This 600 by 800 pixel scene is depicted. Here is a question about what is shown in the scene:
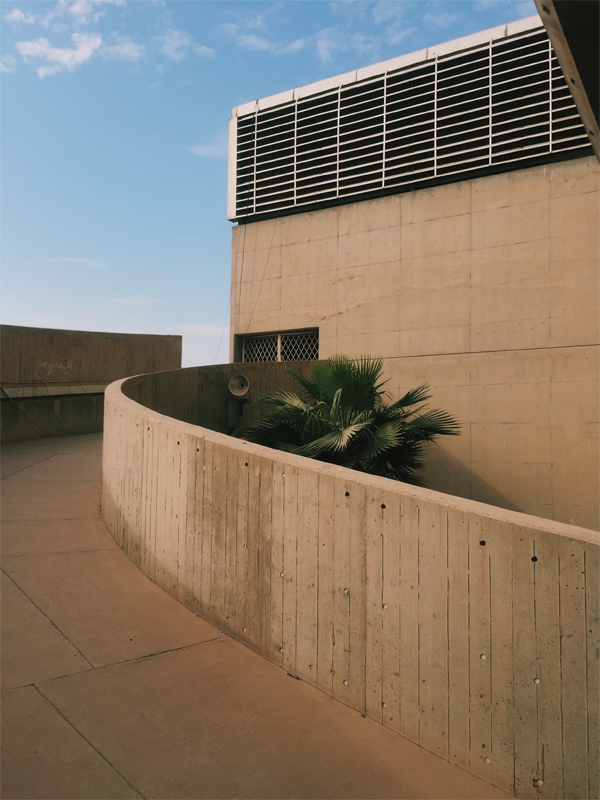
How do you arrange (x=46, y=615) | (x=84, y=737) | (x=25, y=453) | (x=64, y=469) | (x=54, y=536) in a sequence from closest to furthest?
1. (x=84, y=737)
2. (x=46, y=615)
3. (x=54, y=536)
4. (x=64, y=469)
5. (x=25, y=453)

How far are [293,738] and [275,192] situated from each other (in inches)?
488

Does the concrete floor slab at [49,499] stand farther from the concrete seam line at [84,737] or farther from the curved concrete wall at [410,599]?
the concrete seam line at [84,737]

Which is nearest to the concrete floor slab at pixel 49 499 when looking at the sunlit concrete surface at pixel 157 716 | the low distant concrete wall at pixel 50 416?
the sunlit concrete surface at pixel 157 716

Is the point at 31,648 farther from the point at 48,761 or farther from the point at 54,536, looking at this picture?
the point at 54,536

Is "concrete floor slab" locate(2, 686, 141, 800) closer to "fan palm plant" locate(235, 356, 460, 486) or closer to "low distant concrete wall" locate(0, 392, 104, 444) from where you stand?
"fan palm plant" locate(235, 356, 460, 486)

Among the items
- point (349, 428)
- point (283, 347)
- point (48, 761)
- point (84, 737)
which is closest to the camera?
point (48, 761)

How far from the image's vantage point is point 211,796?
9.04 ft

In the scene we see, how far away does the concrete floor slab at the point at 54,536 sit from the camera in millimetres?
5363

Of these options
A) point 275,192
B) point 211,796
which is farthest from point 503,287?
point 211,796

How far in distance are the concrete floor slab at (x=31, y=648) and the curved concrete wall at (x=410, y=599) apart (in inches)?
42.1

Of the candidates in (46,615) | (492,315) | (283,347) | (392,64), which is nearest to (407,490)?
(46,615)

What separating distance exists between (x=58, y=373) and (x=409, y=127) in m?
8.76

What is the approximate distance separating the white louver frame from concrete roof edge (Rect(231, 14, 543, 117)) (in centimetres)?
2

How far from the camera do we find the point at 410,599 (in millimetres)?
3414
